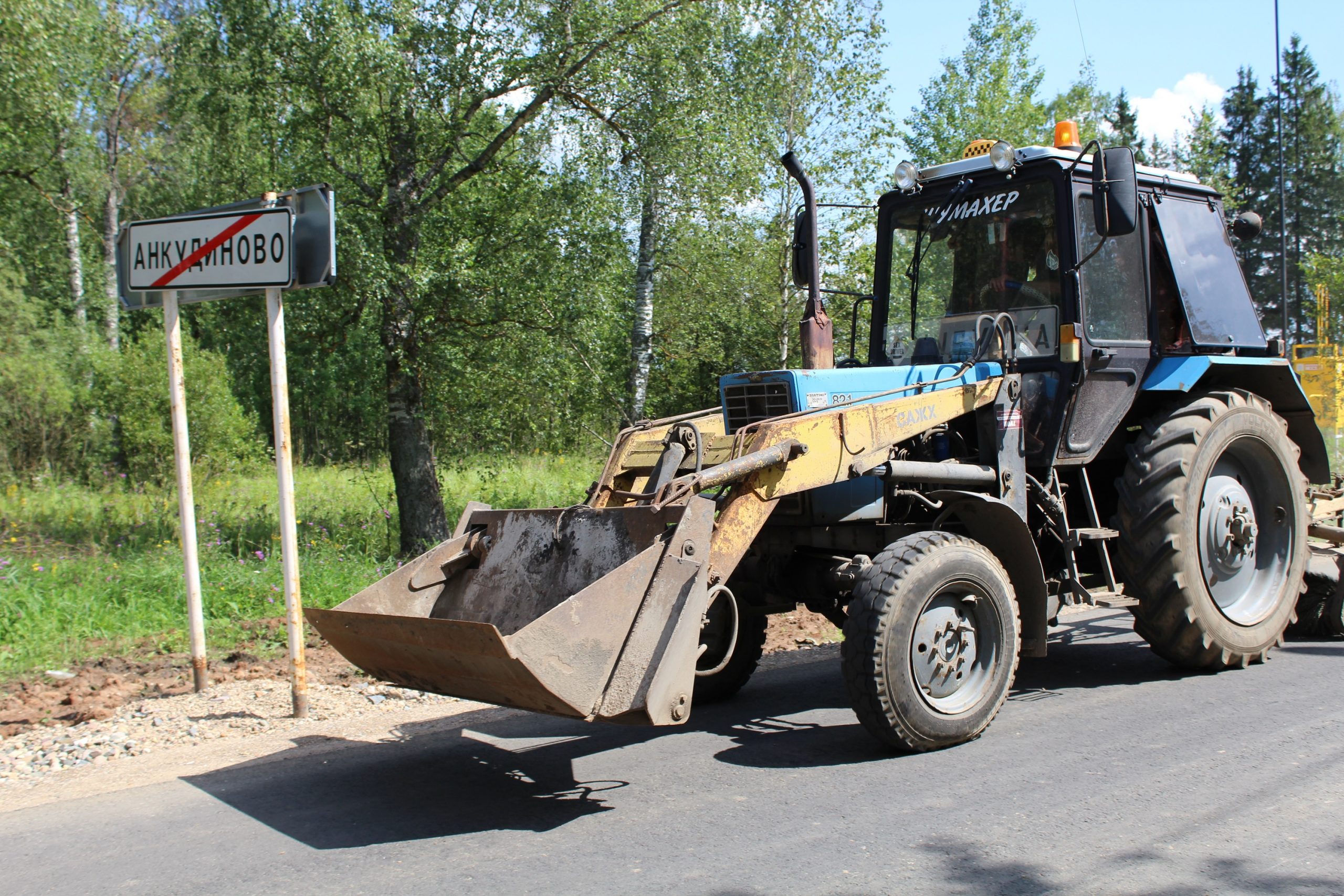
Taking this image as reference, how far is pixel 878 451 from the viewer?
17.6ft

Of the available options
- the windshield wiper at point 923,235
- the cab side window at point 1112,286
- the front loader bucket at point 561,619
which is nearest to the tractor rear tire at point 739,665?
the front loader bucket at point 561,619

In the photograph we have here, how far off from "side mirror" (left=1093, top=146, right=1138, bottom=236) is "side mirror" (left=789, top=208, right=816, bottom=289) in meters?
1.68

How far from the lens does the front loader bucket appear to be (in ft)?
13.3

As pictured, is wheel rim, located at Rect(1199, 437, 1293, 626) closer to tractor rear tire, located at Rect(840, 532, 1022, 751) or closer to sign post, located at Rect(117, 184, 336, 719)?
tractor rear tire, located at Rect(840, 532, 1022, 751)

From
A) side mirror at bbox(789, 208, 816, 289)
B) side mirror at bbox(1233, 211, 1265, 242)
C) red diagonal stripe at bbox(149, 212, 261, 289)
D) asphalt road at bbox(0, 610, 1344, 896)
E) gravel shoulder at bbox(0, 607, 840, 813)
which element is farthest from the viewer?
side mirror at bbox(1233, 211, 1265, 242)

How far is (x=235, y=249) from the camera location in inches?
241

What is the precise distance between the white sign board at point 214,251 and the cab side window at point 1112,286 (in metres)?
4.71

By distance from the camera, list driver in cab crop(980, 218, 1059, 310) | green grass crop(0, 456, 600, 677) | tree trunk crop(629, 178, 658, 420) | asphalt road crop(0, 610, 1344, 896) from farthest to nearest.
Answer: tree trunk crop(629, 178, 658, 420), green grass crop(0, 456, 600, 677), driver in cab crop(980, 218, 1059, 310), asphalt road crop(0, 610, 1344, 896)

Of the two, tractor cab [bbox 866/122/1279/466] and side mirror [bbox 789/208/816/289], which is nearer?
tractor cab [bbox 866/122/1279/466]

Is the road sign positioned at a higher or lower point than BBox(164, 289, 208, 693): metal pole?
higher

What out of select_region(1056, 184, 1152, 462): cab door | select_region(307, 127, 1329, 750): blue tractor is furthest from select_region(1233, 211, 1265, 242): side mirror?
select_region(1056, 184, 1152, 462): cab door

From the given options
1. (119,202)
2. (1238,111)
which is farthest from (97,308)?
(1238,111)

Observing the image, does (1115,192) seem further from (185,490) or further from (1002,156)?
(185,490)

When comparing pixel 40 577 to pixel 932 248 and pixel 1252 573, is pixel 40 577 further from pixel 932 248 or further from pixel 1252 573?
pixel 1252 573
